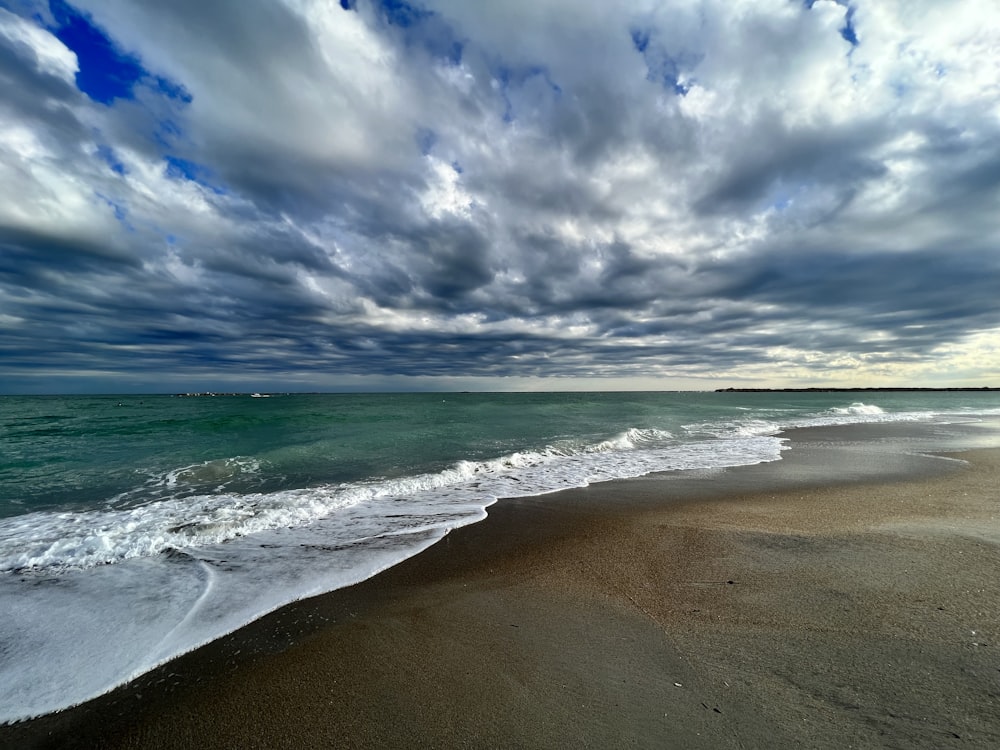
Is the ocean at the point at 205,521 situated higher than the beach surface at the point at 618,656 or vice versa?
the beach surface at the point at 618,656

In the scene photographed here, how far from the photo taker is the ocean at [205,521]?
12.4 feet

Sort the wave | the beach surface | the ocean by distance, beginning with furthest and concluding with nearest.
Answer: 1. the wave
2. the ocean
3. the beach surface

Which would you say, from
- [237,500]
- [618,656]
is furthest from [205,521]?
[618,656]

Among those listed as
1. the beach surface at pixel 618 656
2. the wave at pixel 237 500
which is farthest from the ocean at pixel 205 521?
the beach surface at pixel 618 656

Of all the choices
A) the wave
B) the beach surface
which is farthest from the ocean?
the beach surface

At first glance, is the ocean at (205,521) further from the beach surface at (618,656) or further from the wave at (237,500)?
the beach surface at (618,656)

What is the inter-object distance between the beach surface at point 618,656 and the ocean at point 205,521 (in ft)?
1.96

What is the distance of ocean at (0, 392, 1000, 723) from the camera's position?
378cm

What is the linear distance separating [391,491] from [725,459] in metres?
10.6

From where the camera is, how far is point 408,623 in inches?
154

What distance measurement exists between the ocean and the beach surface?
597 millimetres

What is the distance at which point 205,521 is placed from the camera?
23.7 ft

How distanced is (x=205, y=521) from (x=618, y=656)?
7259mm

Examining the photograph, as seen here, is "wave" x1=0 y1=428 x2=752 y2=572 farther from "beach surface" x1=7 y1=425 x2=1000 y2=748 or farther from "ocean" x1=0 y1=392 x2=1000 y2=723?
"beach surface" x1=7 y1=425 x2=1000 y2=748
